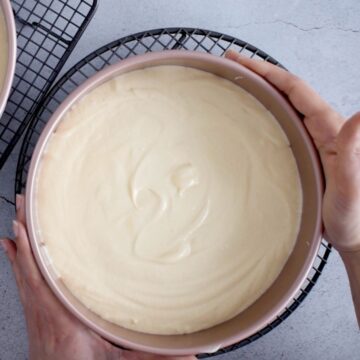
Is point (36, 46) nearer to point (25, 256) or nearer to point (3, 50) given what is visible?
point (3, 50)

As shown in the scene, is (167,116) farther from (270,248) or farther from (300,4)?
(300,4)

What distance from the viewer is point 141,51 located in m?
0.85

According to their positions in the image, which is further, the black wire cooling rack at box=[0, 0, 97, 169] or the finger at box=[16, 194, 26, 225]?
the black wire cooling rack at box=[0, 0, 97, 169]

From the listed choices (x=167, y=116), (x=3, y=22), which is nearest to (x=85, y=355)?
(x=167, y=116)

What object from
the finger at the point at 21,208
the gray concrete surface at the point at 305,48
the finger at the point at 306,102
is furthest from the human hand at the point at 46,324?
the finger at the point at 306,102

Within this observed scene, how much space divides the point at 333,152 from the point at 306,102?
0.27 feet

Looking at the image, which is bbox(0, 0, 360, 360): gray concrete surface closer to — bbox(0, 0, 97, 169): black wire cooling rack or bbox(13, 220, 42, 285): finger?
bbox(0, 0, 97, 169): black wire cooling rack

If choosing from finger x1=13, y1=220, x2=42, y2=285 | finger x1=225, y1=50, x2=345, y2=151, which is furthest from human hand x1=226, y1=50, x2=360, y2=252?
finger x1=13, y1=220, x2=42, y2=285

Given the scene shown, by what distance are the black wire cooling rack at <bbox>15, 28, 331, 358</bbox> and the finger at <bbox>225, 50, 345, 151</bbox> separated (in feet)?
0.29

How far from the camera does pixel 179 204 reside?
754mm

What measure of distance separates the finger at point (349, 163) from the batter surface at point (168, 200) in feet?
0.32

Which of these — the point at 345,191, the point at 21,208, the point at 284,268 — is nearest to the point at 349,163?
the point at 345,191

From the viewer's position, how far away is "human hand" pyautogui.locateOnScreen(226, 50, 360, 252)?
2.18 feet

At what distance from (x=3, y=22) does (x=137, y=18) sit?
10.1 inches
